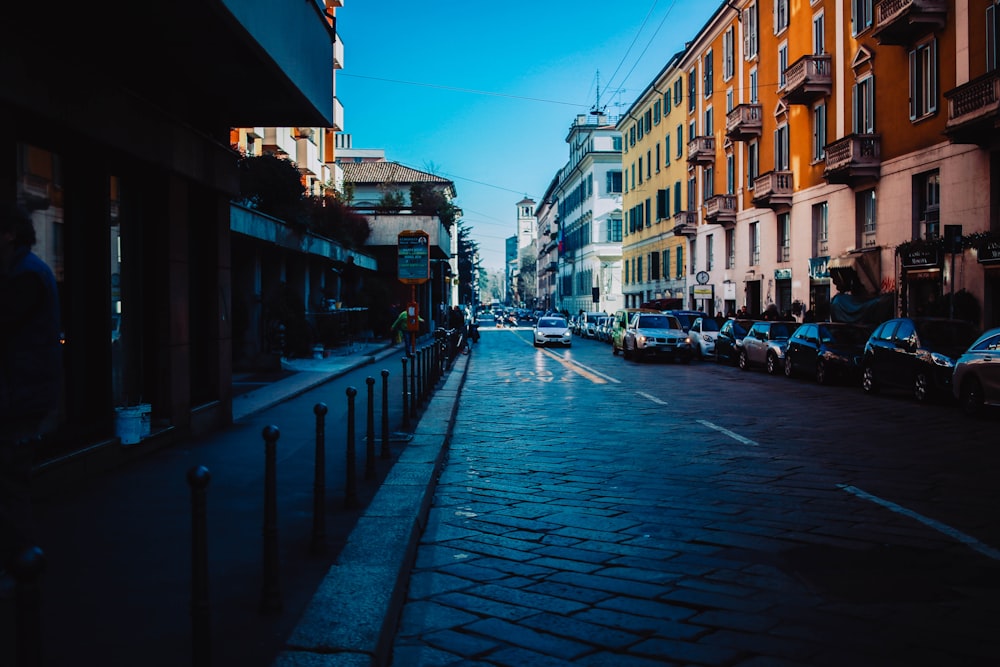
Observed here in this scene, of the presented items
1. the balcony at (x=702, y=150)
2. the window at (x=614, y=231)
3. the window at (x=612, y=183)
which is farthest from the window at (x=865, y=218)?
the window at (x=612, y=183)

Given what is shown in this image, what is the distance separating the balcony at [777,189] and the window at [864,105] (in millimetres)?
5087

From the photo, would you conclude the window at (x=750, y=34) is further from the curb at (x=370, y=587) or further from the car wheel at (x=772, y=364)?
the curb at (x=370, y=587)

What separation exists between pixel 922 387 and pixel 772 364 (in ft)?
25.5

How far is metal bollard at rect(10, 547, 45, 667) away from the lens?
6.95ft

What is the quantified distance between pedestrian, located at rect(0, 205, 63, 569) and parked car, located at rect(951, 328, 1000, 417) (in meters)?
11.9

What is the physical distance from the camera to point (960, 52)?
20641mm

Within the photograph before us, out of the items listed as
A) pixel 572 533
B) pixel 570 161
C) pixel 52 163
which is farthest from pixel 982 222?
pixel 570 161

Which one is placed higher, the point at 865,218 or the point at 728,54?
the point at 728,54

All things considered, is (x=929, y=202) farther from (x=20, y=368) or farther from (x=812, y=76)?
(x=20, y=368)

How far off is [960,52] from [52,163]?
812 inches

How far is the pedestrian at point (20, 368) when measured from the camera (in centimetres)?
403

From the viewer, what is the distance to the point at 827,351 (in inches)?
747

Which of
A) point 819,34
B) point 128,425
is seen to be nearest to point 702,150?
point 819,34

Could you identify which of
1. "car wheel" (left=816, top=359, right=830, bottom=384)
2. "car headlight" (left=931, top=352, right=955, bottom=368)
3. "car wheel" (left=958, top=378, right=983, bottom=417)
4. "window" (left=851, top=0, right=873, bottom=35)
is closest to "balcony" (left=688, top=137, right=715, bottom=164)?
"window" (left=851, top=0, right=873, bottom=35)
